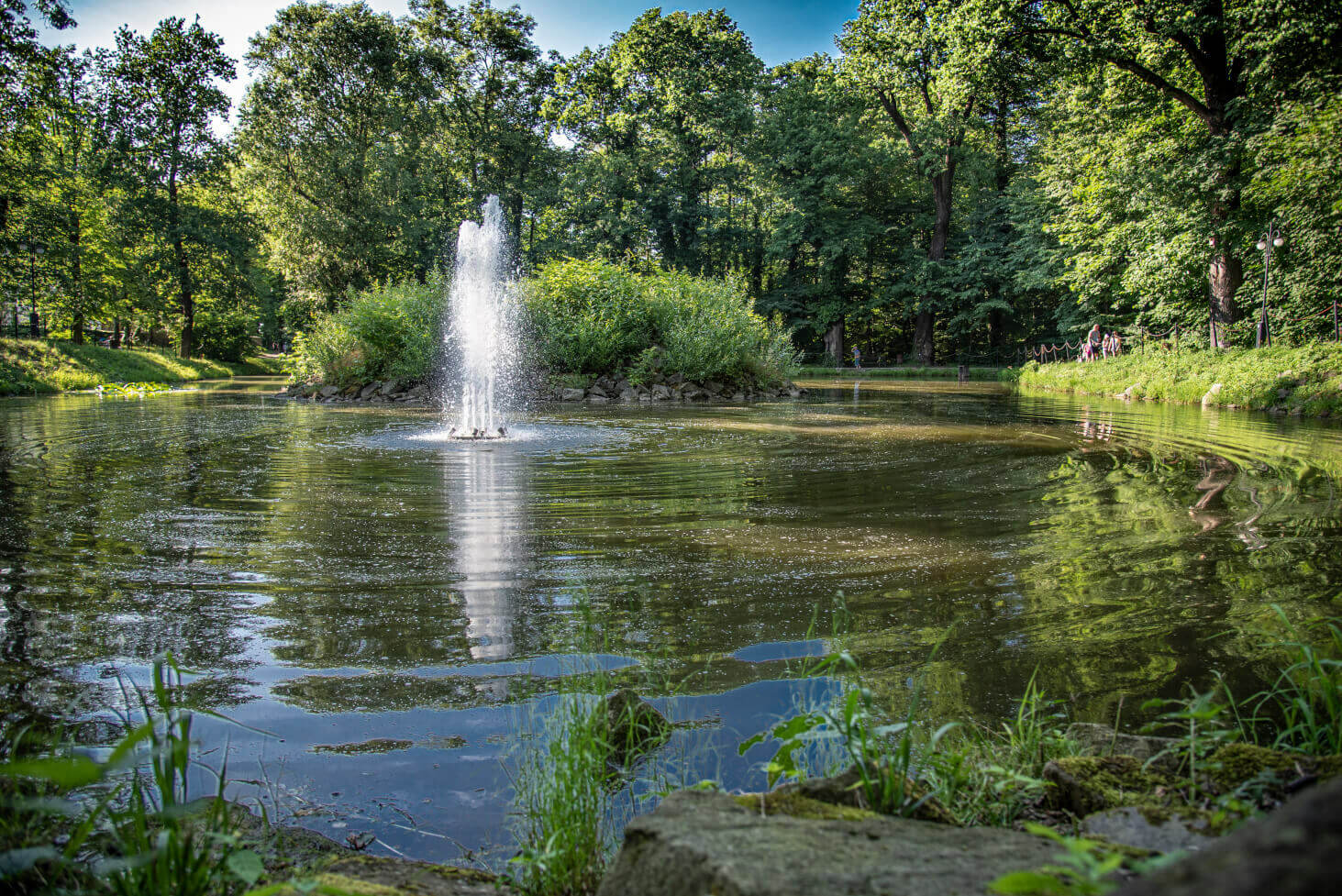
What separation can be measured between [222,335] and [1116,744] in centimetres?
6459

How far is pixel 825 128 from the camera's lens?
140 ft

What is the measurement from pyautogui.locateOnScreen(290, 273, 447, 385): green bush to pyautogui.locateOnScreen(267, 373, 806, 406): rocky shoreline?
496 mm

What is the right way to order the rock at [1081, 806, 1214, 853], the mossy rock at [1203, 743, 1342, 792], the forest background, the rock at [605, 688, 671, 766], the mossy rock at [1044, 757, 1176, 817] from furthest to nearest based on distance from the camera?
the forest background < the rock at [605, 688, 671, 766] < the mossy rock at [1044, 757, 1176, 817] < the mossy rock at [1203, 743, 1342, 792] < the rock at [1081, 806, 1214, 853]

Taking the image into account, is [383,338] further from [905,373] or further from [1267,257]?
[905,373]

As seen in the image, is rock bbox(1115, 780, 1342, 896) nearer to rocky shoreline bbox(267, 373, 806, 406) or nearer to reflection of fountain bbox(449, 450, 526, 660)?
reflection of fountain bbox(449, 450, 526, 660)

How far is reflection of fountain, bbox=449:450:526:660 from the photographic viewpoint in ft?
13.6

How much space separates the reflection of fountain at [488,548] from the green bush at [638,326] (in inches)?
577

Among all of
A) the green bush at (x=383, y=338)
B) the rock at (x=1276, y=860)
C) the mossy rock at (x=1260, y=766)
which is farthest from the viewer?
the green bush at (x=383, y=338)

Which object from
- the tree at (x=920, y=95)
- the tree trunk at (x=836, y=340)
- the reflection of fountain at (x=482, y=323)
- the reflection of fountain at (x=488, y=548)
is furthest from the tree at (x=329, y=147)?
the reflection of fountain at (x=488, y=548)

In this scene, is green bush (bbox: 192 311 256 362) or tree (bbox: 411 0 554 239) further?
green bush (bbox: 192 311 256 362)

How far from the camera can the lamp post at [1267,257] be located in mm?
20016

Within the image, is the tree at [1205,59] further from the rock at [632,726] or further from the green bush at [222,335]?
the green bush at [222,335]

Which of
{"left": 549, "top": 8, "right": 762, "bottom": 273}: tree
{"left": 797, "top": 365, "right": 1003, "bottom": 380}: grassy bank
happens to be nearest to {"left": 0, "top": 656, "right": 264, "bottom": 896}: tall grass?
{"left": 797, "top": 365, "right": 1003, "bottom": 380}: grassy bank

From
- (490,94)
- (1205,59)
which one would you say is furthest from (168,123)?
(1205,59)
